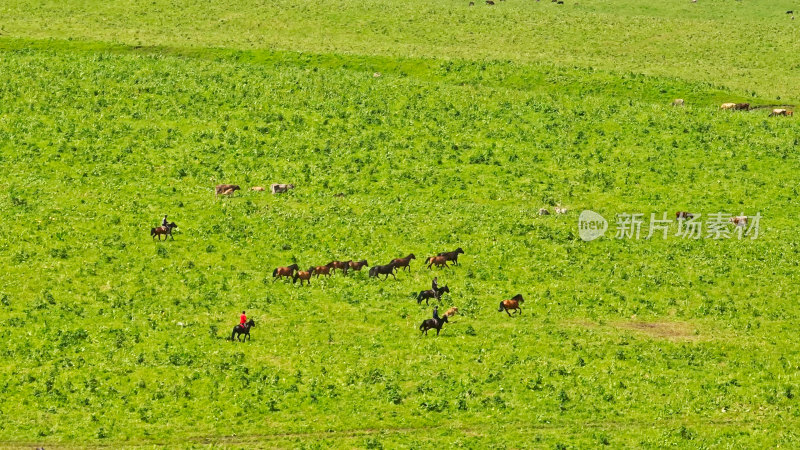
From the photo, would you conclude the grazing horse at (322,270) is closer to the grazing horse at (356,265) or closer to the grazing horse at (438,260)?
the grazing horse at (356,265)

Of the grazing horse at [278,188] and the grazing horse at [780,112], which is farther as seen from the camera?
the grazing horse at [780,112]

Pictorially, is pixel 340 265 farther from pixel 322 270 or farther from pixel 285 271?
pixel 285 271

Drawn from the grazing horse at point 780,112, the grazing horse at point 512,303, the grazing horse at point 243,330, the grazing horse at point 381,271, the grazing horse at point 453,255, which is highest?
the grazing horse at point 780,112

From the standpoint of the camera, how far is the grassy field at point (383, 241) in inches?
1387

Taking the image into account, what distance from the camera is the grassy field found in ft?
116

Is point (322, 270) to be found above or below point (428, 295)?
above

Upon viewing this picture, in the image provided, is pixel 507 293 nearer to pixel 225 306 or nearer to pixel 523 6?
pixel 225 306

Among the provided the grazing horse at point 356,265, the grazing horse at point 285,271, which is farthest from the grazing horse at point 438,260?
the grazing horse at point 285,271

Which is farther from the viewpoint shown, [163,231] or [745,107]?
[745,107]

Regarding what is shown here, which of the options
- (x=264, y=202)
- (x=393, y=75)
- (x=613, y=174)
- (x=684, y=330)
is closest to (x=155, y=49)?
(x=393, y=75)

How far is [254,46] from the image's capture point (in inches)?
3398

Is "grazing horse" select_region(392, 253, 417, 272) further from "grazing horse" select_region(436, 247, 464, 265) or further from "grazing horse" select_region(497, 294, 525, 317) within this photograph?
"grazing horse" select_region(497, 294, 525, 317)

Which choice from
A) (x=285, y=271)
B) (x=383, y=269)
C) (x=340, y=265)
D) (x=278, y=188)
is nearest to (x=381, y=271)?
(x=383, y=269)

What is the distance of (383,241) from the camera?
51188 mm
